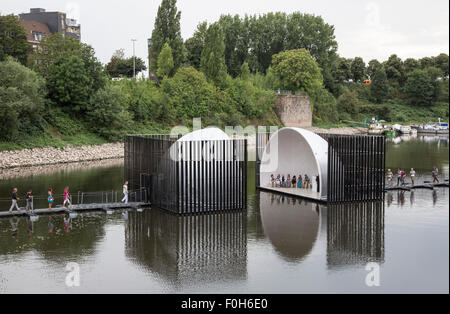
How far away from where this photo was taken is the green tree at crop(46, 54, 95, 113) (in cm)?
5384

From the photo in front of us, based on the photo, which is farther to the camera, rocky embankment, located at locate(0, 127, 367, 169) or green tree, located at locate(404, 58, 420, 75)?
green tree, located at locate(404, 58, 420, 75)

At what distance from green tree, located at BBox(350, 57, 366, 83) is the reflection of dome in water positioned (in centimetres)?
8958

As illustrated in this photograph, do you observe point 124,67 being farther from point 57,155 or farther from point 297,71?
point 57,155

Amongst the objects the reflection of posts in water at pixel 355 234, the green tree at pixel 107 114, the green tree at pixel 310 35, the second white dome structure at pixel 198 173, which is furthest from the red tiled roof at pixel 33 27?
the reflection of posts in water at pixel 355 234

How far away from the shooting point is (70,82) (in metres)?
54.1

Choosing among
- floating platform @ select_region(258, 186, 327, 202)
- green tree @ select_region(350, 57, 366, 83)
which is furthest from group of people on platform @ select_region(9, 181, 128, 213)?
green tree @ select_region(350, 57, 366, 83)

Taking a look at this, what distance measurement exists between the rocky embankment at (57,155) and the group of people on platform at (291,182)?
81.8ft

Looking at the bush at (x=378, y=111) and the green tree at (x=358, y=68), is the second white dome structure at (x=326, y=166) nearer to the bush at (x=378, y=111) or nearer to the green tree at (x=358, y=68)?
the bush at (x=378, y=111)

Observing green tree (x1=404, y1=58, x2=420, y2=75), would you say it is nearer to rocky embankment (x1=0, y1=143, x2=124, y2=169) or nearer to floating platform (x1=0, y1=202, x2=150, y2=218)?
rocky embankment (x1=0, y1=143, x2=124, y2=169)

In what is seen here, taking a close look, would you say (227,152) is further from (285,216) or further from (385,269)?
(385,269)

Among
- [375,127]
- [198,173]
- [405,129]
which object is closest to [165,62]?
[375,127]

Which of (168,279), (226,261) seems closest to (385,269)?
(226,261)

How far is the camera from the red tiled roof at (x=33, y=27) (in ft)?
260

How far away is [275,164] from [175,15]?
46185 mm
